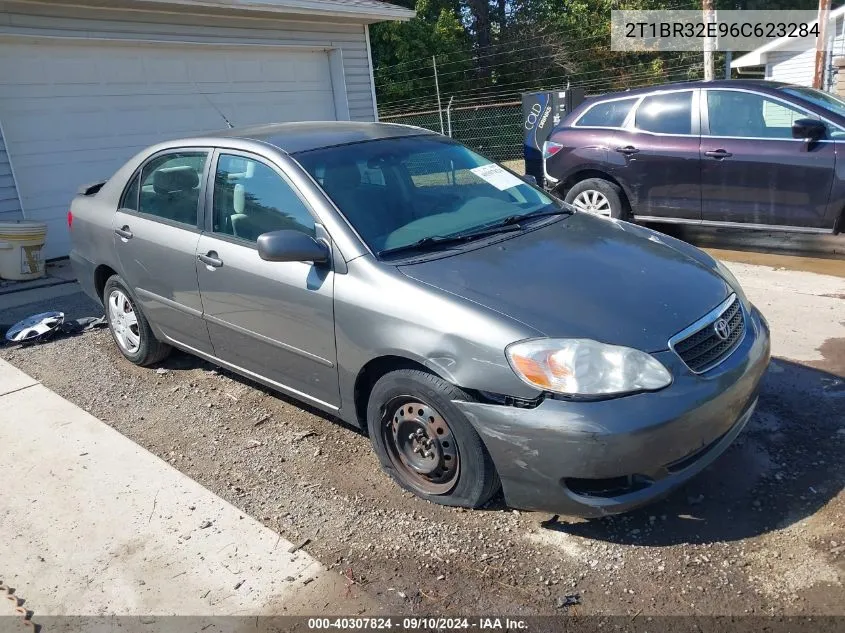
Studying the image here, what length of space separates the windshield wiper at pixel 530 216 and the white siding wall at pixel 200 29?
7025mm

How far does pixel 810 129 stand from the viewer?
21.0ft

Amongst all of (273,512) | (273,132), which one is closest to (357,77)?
(273,132)

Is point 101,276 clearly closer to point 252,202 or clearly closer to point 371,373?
point 252,202

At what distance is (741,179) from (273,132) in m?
4.82

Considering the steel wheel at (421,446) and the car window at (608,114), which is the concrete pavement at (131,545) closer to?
the steel wheel at (421,446)

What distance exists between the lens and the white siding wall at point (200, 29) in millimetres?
8109

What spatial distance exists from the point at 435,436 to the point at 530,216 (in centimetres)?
146

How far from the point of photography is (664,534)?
116 inches

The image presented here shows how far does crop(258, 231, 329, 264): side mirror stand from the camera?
3252mm

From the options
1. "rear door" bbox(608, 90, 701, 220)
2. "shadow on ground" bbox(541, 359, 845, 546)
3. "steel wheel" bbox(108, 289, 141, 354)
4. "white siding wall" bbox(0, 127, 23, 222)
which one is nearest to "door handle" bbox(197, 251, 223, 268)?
"steel wheel" bbox(108, 289, 141, 354)

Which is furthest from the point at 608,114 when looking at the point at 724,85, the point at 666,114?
the point at 724,85

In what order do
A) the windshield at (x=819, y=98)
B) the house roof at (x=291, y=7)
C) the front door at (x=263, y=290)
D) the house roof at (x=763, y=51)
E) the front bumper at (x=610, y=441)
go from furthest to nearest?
the house roof at (x=763, y=51) < the house roof at (x=291, y=7) < the windshield at (x=819, y=98) < the front door at (x=263, y=290) < the front bumper at (x=610, y=441)

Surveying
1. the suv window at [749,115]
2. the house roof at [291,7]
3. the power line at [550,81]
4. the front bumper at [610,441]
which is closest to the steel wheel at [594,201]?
the suv window at [749,115]

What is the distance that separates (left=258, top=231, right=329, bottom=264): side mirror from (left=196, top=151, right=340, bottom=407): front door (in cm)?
11
